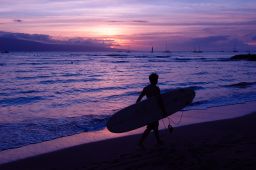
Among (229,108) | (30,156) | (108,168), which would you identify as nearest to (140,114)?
(108,168)

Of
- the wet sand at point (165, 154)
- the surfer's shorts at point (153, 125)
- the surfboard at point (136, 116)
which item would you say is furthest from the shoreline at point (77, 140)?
the surfer's shorts at point (153, 125)

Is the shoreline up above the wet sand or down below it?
below

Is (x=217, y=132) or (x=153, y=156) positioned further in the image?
(x=217, y=132)

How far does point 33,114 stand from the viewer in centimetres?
1401

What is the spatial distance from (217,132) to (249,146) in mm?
2388

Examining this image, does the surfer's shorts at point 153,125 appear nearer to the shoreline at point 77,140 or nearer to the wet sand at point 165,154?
the wet sand at point 165,154

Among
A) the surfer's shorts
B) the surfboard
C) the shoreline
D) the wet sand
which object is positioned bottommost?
the shoreline

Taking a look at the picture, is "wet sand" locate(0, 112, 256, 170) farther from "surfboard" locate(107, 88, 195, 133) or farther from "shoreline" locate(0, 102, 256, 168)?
"surfboard" locate(107, 88, 195, 133)

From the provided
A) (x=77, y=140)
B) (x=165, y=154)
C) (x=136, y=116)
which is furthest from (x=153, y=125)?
(x=77, y=140)

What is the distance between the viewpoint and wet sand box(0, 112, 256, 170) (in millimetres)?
6477

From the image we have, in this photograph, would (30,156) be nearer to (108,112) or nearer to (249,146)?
(249,146)

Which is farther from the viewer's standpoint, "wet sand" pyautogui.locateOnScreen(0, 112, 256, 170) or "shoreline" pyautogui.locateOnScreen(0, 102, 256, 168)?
"shoreline" pyautogui.locateOnScreen(0, 102, 256, 168)

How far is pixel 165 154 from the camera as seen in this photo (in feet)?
23.9

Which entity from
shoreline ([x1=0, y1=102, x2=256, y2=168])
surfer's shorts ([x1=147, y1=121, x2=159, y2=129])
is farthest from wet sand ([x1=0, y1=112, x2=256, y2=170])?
surfer's shorts ([x1=147, y1=121, x2=159, y2=129])
